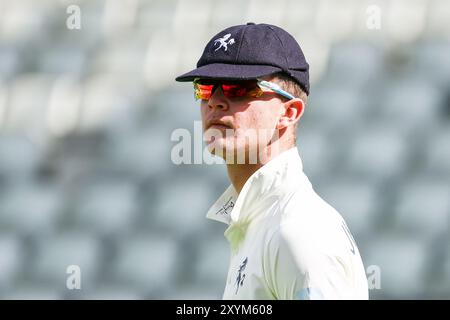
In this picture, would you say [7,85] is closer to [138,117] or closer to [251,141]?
[138,117]

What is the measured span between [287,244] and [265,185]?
172mm

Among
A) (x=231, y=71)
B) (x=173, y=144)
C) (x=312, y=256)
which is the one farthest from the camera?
(x=173, y=144)

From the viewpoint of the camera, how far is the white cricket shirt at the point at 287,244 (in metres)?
1.02

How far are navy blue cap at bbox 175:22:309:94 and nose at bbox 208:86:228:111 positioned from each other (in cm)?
4

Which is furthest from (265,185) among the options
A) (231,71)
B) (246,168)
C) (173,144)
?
(173,144)

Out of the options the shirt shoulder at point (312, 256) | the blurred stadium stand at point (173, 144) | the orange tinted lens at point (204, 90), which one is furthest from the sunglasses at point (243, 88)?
the blurred stadium stand at point (173, 144)

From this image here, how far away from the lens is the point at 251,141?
1208 millimetres

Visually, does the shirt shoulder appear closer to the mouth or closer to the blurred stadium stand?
the mouth

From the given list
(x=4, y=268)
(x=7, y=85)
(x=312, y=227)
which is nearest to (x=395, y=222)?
(x=4, y=268)

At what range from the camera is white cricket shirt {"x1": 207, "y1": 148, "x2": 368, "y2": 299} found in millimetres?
1021

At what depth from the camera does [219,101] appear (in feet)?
3.98

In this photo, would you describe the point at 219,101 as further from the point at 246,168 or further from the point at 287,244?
the point at 287,244

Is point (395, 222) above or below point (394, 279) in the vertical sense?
above
